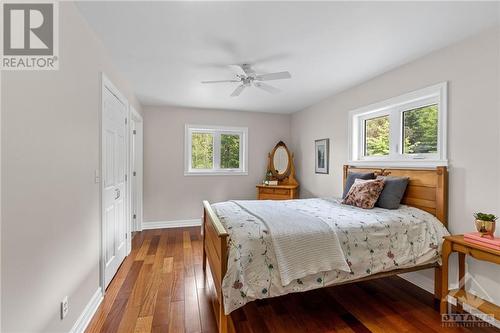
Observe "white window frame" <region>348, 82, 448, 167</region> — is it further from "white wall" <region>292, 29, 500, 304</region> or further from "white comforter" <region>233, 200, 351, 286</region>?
"white comforter" <region>233, 200, 351, 286</region>

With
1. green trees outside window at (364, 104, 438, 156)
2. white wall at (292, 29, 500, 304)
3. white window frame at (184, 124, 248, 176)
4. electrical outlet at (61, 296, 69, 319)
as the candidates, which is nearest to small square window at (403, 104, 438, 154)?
green trees outside window at (364, 104, 438, 156)

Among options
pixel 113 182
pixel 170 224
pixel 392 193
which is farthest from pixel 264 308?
pixel 170 224

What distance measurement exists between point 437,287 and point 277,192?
2.89 m

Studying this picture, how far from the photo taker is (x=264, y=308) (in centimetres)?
217

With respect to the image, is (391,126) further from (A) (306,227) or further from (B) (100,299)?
(B) (100,299)

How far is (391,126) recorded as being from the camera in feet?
9.93

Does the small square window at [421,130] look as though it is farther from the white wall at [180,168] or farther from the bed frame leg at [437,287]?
the white wall at [180,168]

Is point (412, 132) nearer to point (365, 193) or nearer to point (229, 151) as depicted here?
point (365, 193)

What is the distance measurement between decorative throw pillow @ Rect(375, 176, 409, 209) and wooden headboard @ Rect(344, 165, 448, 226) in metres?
0.10

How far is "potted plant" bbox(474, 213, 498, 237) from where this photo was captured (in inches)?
71.9

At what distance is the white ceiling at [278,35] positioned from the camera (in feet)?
5.74

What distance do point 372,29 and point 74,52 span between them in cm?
233

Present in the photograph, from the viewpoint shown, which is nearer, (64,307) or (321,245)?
(64,307)

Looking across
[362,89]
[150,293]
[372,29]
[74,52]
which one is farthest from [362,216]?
[74,52]
